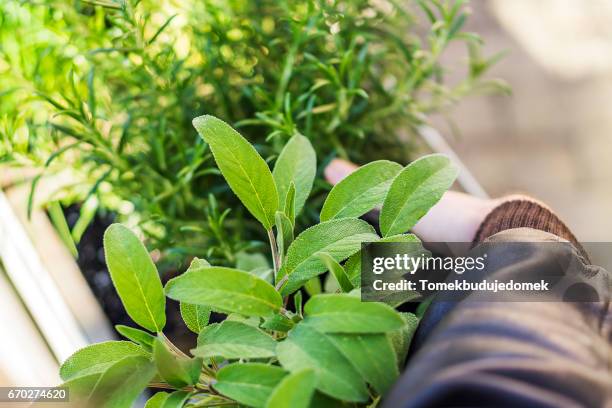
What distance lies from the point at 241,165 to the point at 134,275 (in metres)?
0.11

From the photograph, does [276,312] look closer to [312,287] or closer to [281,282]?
[281,282]

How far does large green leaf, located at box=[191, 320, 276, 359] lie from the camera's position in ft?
1.12

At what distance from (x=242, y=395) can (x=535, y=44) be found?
131 cm

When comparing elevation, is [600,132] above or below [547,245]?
below

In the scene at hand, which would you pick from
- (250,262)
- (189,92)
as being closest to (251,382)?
(250,262)

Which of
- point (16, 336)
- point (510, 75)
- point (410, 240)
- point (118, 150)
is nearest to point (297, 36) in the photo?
point (118, 150)

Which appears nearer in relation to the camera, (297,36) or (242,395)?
(242,395)

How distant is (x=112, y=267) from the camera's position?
36cm

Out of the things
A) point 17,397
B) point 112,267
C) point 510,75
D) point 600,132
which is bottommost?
point 600,132

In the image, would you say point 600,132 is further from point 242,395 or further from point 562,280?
point 242,395

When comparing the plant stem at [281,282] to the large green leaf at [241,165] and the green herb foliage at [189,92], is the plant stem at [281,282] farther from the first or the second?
the green herb foliage at [189,92]

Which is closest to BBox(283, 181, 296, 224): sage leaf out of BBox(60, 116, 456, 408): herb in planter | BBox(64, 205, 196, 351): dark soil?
BBox(60, 116, 456, 408): herb in planter

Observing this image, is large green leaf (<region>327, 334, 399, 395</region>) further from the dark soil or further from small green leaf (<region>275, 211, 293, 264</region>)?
the dark soil

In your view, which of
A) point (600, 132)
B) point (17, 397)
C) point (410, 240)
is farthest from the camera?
point (600, 132)
